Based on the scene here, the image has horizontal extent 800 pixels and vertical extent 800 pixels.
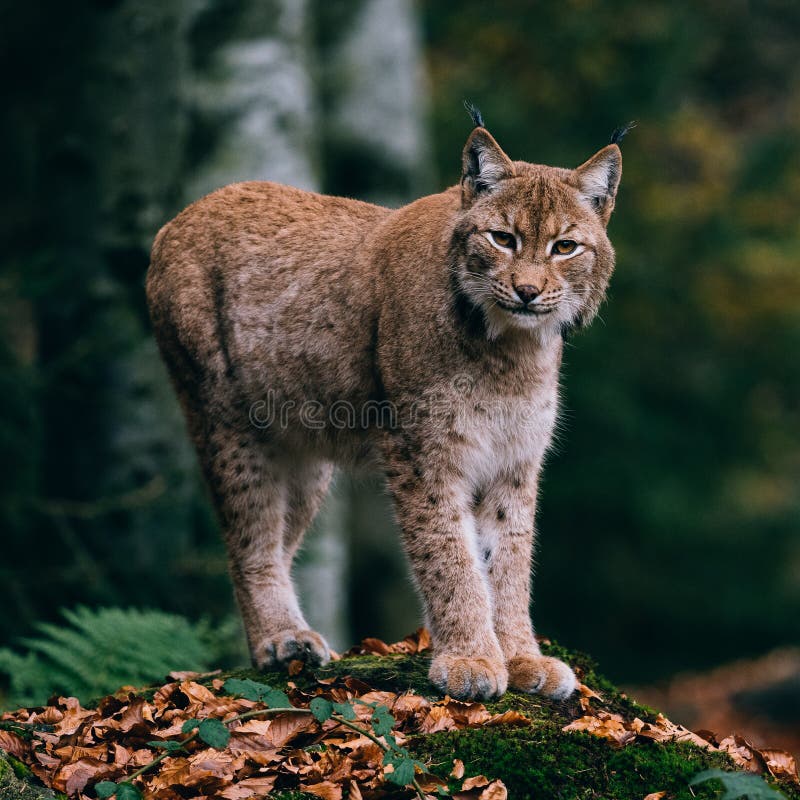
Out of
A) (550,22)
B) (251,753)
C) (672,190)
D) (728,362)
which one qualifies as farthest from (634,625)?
(251,753)

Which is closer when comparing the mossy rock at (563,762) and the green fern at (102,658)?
the mossy rock at (563,762)

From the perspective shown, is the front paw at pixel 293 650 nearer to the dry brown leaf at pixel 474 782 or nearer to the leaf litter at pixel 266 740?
the leaf litter at pixel 266 740

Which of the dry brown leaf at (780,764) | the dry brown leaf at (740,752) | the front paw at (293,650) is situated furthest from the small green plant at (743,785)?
the front paw at (293,650)

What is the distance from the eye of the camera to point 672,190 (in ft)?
54.0

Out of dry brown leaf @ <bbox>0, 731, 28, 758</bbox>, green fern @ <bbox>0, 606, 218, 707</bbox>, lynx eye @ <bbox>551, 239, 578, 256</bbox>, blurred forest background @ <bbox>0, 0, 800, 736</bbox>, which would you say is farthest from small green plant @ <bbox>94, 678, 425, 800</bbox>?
blurred forest background @ <bbox>0, 0, 800, 736</bbox>

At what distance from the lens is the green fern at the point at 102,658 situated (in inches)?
222

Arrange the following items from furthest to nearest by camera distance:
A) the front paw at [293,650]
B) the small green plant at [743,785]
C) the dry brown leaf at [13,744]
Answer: the front paw at [293,650] → the dry brown leaf at [13,744] → the small green plant at [743,785]

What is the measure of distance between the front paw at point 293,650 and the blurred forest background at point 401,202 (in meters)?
1.80

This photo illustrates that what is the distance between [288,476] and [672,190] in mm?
11974

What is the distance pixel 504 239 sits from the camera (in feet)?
15.4

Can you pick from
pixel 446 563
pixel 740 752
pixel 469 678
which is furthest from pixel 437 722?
pixel 740 752

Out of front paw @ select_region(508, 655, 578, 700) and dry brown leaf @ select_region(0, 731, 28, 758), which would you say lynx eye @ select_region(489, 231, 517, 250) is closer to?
front paw @ select_region(508, 655, 578, 700)

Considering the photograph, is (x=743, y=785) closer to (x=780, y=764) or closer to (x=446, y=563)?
(x=780, y=764)

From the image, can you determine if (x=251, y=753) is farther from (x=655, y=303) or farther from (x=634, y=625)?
(x=634, y=625)
